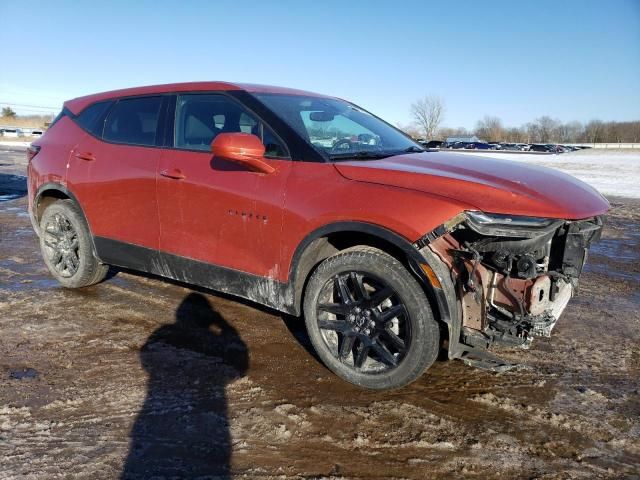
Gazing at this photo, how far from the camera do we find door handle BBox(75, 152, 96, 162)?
175 inches

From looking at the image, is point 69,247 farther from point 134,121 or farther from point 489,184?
point 489,184

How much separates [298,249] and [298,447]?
3.95 ft

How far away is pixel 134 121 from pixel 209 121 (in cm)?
90

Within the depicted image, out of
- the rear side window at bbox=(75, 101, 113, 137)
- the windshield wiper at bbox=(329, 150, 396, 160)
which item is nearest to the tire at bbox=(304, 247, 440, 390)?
the windshield wiper at bbox=(329, 150, 396, 160)

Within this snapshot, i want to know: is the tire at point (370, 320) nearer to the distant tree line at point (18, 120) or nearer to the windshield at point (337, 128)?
the windshield at point (337, 128)

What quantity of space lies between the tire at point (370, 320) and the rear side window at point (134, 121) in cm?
203

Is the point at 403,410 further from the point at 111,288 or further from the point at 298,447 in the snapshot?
the point at 111,288

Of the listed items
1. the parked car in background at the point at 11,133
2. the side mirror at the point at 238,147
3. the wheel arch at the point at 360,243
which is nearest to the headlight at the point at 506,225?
the wheel arch at the point at 360,243

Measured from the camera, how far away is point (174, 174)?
12.3 ft

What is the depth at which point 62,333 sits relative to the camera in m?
3.84

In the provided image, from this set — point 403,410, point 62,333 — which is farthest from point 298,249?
point 62,333

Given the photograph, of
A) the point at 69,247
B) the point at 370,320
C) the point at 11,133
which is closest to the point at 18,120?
the point at 11,133

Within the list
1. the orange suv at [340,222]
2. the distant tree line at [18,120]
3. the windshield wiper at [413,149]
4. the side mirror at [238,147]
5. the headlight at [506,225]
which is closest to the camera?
the headlight at [506,225]

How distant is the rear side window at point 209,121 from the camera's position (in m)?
3.53
